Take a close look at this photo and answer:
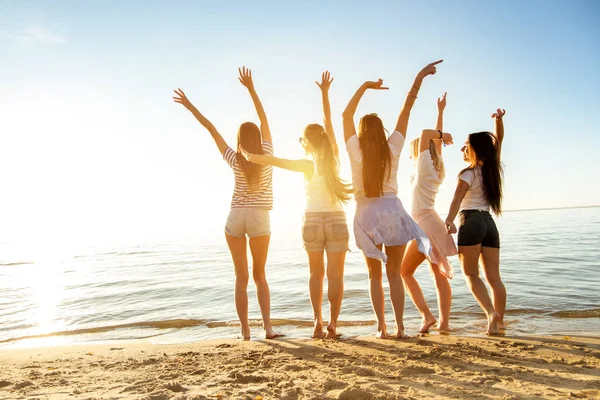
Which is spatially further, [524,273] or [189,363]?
[524,273]

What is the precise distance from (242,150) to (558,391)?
11.7ft

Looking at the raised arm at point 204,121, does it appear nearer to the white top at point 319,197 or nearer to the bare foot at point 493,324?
the white top at point 319,197

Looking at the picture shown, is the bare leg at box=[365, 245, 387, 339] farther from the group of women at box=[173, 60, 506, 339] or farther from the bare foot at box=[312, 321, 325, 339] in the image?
the bare foot at box=[312, 321, 325, 339]

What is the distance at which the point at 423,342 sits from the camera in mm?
4520

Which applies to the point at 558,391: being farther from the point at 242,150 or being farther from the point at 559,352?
the point at 242,150

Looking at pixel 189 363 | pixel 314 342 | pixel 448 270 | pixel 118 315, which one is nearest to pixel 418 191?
pixel 448 270

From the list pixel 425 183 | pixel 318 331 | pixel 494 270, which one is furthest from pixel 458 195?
pixel 318 331

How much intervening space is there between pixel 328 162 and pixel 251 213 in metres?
1.01

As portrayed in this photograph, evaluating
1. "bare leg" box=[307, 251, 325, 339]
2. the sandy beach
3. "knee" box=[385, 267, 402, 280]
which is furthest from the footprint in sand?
"bare leg" box=[307, 251, 325, 339]

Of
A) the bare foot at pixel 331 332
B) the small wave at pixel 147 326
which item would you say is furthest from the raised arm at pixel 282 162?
the small wave at pixel 147 326

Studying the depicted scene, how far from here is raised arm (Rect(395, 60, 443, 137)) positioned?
4676 mm

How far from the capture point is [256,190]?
198 inches

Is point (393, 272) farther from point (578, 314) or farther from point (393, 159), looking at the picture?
point (578, 314)

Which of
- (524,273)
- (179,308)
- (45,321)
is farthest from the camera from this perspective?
(524,273)
